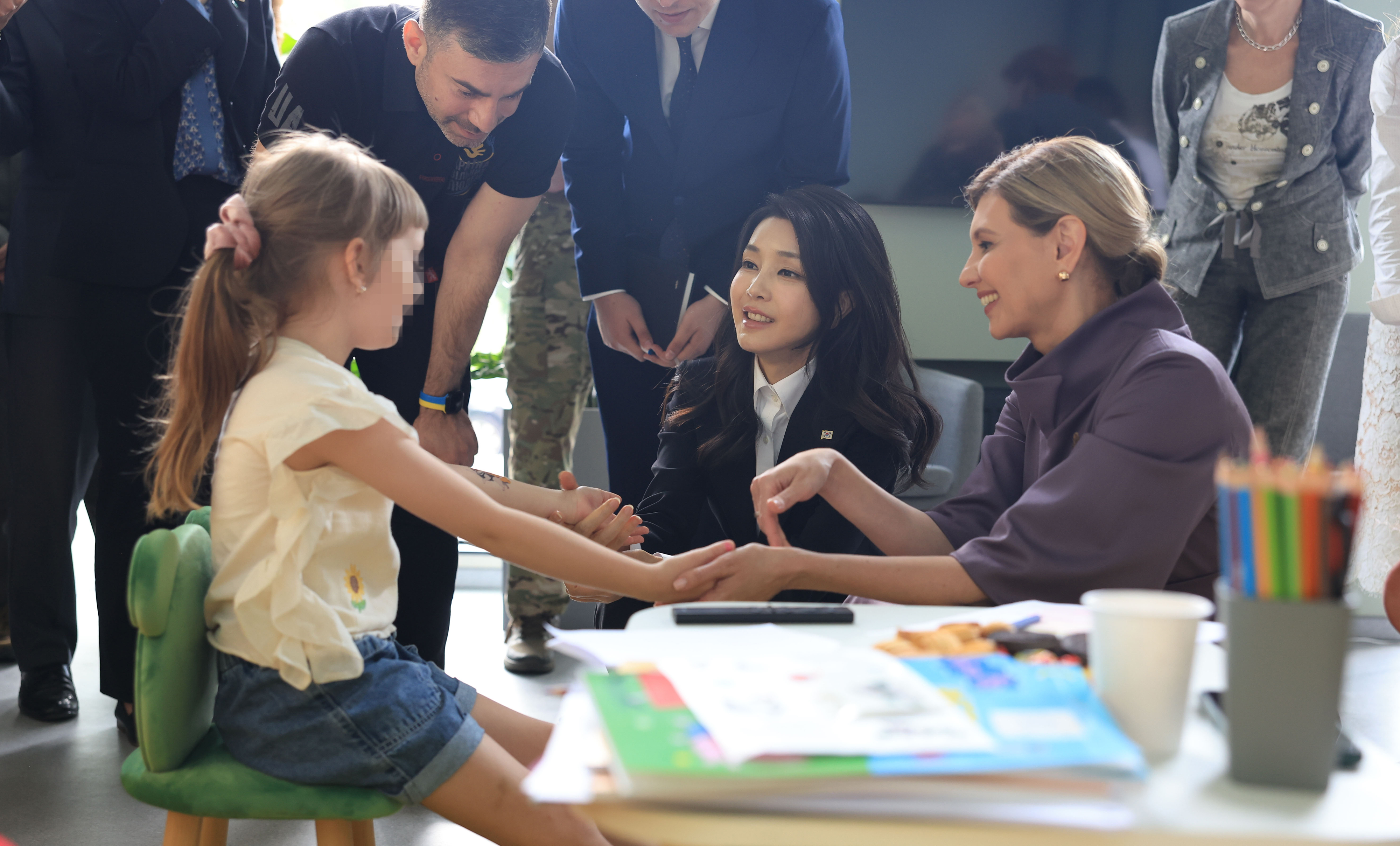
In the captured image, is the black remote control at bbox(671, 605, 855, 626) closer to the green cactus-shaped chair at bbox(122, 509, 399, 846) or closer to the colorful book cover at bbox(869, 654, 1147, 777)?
the colorful book cover at bbox(869, 654, 1147, 777)

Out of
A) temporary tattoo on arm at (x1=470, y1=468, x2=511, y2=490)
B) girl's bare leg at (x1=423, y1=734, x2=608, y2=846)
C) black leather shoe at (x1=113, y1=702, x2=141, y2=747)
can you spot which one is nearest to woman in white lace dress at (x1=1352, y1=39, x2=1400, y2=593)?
temporary tattoo on arm at (x1=470, y1=468, x2=511, y2=490)

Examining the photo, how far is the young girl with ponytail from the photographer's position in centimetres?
100

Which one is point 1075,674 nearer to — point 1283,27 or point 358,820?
point 358,820

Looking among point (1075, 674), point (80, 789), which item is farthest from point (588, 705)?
point (80, 789)

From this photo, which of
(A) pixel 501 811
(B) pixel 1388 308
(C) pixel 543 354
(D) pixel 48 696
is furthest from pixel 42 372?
(B) pixel 1388 308

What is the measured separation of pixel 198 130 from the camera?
2.01 metres

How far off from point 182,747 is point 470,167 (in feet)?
3.87

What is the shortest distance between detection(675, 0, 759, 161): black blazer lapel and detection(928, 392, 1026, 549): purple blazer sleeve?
93cm

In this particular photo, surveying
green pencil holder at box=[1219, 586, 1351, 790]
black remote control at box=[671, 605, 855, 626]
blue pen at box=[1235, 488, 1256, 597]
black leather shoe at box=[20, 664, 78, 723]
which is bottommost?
black leather shoe at box=[20, 664, 78, 723]

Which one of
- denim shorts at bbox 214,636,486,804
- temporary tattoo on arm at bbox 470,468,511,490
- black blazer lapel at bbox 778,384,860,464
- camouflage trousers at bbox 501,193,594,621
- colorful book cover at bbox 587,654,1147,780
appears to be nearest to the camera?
colorful book cover at bbox 587,654,1147,780

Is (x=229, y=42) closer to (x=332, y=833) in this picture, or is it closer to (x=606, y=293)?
(x=606, y=293)

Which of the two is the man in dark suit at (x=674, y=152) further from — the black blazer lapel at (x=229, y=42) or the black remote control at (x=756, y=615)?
the black remote control at (x=756, y=615)

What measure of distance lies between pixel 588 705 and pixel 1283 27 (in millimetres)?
2453

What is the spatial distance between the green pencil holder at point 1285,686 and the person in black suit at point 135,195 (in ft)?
6.12
